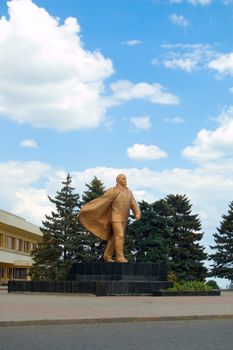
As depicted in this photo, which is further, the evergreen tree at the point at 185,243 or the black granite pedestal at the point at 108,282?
the evergreen tree at the point at 185,243

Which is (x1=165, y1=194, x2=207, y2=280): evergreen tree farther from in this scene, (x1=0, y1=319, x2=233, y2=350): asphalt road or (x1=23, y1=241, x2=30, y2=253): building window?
(x1=0, y1=319, x2=233, y2=350): asphalt road

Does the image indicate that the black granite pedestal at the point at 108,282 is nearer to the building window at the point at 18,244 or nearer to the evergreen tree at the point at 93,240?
the evergreen tree at the point at 93,240

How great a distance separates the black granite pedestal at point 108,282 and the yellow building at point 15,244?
2735 centimetres

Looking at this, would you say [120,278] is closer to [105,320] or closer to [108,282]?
[108,282]

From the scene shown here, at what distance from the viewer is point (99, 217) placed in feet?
71.7

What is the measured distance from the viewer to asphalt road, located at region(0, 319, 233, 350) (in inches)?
313

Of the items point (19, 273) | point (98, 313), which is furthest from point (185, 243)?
point (98, 313)

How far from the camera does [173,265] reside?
131ft

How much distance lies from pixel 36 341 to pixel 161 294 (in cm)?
1082

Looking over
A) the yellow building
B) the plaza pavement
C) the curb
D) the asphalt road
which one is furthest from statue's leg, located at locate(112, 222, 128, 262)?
the yellow building

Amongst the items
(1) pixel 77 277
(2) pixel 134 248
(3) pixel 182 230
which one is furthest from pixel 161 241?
(1) pixel 77 277

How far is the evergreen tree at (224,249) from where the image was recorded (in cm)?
4538

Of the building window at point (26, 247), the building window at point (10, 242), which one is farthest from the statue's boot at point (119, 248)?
the building window at point (26, 247)

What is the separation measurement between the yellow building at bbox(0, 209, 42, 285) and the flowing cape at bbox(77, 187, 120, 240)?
27.3 meters
